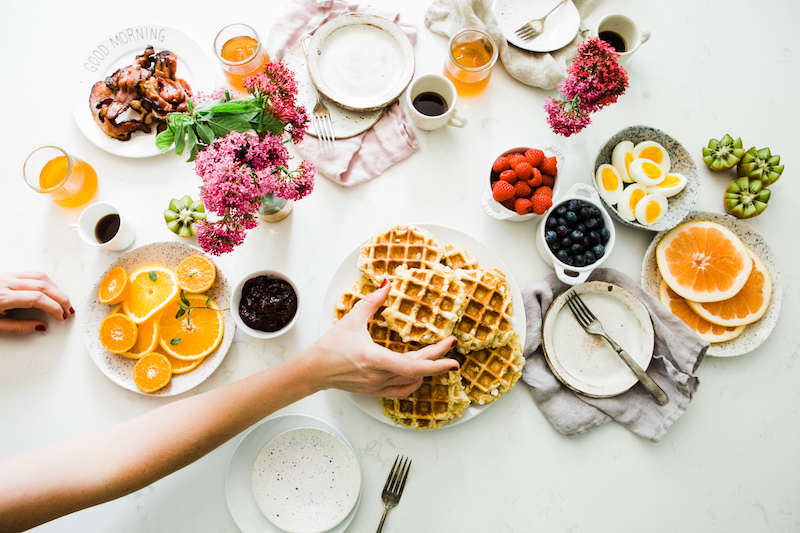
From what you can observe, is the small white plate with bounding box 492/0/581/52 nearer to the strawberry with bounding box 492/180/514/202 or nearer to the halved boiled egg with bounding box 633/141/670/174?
the halved boiled egg with bounding box 633/141/670/174

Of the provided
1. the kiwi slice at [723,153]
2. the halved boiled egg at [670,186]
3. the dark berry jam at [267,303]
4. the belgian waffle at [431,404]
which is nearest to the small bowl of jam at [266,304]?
the dark berry jam at [267,303]

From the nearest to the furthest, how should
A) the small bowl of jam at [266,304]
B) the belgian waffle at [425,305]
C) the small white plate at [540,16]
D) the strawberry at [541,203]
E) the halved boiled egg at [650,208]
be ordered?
the belgian waffle at [425,305], the small bowl of jam at [266,304], the strawberry at [541,203], the halved boiled egg at [650,208], the small white plate at [540,16]

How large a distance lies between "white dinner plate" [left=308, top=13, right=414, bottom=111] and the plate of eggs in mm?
1119

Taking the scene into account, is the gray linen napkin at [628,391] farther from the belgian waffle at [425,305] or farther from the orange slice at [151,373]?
the orange slice at [151,373]

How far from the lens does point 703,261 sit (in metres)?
2.11

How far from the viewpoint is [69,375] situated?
2.07m

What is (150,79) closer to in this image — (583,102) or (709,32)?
(583,102)

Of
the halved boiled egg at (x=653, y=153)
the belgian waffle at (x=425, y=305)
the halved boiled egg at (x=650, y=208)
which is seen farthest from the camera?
the halved boiled egg at (x=653, y=153)

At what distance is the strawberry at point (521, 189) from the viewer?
6.39 feet

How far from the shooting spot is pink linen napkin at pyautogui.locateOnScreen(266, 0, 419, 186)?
7.04ft

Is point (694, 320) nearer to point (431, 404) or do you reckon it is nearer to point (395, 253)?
point (431, 404)

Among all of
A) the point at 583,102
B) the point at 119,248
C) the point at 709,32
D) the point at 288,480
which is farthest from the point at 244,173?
the point at 709,32

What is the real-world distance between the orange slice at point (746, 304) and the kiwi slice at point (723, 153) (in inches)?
21.5

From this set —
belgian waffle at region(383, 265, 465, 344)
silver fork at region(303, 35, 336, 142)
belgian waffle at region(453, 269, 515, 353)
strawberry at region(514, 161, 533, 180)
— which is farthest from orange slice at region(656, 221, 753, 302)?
silver fork at region(303, 35, 336, 142)
